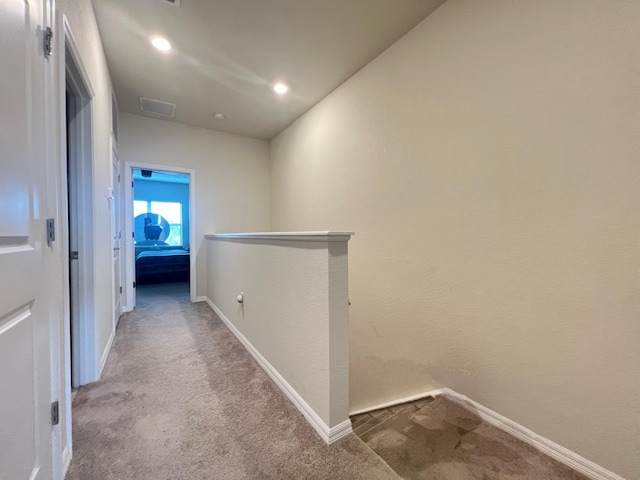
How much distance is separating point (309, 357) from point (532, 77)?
1.97 meters

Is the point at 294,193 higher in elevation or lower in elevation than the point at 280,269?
higher

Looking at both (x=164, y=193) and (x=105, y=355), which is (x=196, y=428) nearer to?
(x=105, y=355)

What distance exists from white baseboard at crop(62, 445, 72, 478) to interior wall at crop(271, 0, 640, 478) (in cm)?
162

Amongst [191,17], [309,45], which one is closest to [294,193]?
[309,45]

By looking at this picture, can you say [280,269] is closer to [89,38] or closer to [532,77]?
[532,77]

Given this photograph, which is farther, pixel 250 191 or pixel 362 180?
pixel 250 191

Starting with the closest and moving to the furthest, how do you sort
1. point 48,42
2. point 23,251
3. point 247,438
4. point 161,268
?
point 23,251 < point 48,42 < point 247,438 < point 161,268

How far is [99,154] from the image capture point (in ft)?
6.90

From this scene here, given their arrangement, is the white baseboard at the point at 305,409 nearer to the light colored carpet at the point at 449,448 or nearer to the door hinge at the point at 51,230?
the light colored carpet at the point at 449,448

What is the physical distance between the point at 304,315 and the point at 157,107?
343 centimetres

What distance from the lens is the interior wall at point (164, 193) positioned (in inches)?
307

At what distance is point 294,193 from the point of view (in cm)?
399

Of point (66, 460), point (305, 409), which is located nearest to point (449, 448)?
point (305, 409)

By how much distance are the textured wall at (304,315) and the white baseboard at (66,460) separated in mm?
1054
